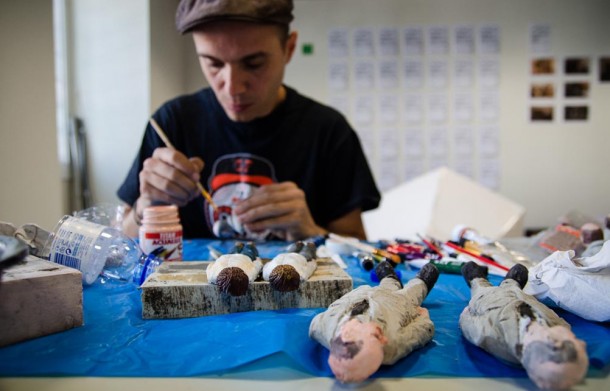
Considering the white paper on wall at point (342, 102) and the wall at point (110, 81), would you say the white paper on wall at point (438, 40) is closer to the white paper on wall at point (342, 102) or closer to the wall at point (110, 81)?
the white paper on wall at point (342, 102)

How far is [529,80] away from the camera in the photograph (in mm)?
2898

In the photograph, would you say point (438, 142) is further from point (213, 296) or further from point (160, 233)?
point (213, 296)

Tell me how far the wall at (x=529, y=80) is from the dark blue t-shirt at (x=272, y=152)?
151cm

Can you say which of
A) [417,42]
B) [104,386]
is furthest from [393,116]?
[104,386]

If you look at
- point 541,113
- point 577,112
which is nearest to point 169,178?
point 541,113

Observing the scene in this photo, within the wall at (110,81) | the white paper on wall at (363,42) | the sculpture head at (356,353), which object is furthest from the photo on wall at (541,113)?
the sculpture head at (356,353)

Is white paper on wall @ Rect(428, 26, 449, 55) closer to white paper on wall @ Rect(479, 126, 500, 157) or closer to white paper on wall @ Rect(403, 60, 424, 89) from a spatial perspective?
white paper on wall @ Rect(403, 60, 424, 89)

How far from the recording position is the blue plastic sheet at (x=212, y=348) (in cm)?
49

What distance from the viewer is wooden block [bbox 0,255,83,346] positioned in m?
0.53

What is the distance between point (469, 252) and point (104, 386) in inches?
29.7

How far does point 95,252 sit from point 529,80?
295cm

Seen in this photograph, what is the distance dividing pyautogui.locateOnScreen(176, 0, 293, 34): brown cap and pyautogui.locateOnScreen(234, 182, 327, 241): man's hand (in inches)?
18.8

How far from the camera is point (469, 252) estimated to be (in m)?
0.96

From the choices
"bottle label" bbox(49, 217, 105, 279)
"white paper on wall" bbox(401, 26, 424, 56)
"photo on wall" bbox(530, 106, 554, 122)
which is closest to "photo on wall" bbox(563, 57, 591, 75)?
"photo on wall" bbox(530, 106, 554, 122)
